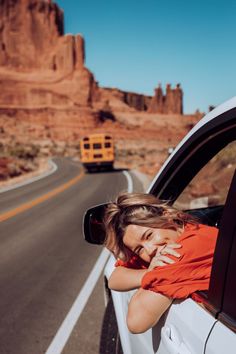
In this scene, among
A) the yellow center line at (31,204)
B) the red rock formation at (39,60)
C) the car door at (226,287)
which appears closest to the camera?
the car door at (226,287)

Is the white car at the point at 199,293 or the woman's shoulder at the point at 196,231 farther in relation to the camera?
the woman's shoulder at the point at 196,231

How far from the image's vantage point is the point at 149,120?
455 ft

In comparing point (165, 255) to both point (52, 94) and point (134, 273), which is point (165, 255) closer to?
point (134, 273)

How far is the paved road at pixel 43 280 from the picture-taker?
421cm

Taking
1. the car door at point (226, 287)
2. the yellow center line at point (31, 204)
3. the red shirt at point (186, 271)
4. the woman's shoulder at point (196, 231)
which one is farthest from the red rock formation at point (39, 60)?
the car door at point (226, 287)

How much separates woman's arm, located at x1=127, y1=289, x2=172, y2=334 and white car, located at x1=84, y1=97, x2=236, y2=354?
0.08 m

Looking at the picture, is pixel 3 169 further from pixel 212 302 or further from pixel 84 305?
pixel 212 302

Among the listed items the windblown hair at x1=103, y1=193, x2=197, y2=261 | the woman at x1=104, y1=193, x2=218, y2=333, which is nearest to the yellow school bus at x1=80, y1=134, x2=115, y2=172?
the woman at x1=104, y1=193, x2=218, y2=333

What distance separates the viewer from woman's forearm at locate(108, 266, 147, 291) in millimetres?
2000

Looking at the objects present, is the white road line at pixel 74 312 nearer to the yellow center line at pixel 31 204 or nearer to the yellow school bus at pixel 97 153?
the yellow center line at pixel 31 204

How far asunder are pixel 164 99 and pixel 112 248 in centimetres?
18285

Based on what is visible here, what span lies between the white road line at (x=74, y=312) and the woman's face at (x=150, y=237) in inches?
95.9

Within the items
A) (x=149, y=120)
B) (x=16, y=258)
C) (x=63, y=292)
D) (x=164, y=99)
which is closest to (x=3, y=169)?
(x=16, y=258)

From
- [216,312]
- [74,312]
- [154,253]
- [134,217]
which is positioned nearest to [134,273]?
[154,253]
